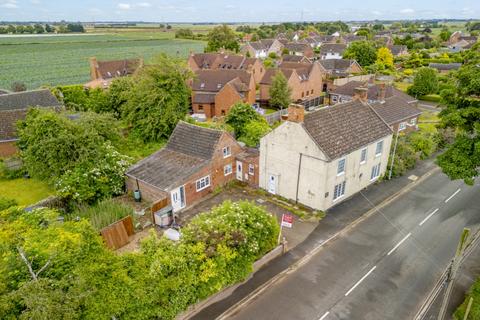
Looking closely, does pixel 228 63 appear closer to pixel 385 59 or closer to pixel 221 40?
pixel 221 40

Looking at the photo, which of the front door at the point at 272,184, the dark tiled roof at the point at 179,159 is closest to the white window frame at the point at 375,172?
the front door at the point at 272,184

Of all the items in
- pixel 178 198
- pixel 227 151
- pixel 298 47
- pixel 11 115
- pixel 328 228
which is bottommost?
pixel 328 228

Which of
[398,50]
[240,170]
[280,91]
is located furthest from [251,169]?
[398,50]

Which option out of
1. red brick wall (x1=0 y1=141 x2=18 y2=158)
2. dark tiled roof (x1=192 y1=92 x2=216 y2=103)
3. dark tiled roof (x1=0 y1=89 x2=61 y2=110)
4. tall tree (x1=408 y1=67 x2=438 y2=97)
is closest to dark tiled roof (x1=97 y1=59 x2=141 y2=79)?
dark tiled roof (x1=0 y1=89 x2=61 y2=110)

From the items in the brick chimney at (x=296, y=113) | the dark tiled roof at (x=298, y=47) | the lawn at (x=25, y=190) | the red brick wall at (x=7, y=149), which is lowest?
the lawn at (x=25, y=190)

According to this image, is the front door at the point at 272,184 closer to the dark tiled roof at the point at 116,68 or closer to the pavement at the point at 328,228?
the pavement at the point at 328,228
